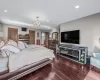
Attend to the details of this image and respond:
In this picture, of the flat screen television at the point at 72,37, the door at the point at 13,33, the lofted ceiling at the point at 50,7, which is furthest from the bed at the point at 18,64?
the door at the point at 13,33

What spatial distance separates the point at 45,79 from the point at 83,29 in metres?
3.15

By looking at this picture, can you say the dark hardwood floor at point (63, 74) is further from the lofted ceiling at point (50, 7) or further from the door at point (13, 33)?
the door at point (13, 33)

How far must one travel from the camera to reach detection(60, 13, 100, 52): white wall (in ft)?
10.0

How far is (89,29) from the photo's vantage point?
336 centimetres

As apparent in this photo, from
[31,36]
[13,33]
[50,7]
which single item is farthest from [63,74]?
[31,36]

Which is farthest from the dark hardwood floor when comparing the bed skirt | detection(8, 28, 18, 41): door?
detection(8, 28, 18, 41): door

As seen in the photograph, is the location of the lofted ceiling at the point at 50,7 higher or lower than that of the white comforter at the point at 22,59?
higher

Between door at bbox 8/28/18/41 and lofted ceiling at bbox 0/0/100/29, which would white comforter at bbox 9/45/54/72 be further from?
door at bbox 8/28/18/41

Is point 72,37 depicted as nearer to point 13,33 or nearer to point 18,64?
point 18,64

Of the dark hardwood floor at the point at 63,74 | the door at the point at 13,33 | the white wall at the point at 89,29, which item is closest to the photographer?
the dark hardwood floor at the point at 63,74

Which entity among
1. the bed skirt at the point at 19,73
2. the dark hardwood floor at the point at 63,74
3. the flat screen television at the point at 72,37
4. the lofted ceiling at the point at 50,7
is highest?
the lofted ceiling at the point at 50,7

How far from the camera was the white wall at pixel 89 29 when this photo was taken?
306 cm

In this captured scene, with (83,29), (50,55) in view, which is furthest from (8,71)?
(83,29)

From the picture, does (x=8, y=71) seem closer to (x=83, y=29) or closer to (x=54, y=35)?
(x=83, y=29)
